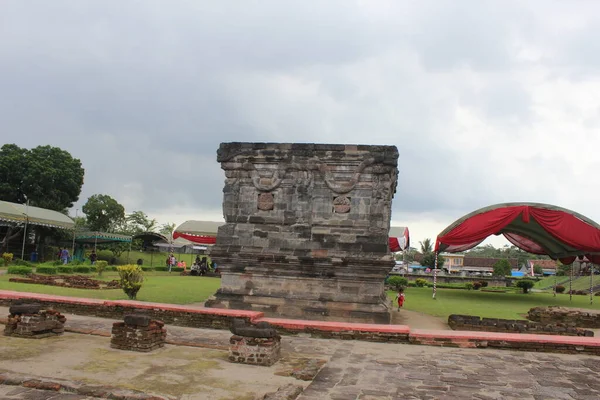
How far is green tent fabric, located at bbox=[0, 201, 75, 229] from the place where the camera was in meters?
24.3

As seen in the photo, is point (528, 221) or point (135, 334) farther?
point (528, 221)

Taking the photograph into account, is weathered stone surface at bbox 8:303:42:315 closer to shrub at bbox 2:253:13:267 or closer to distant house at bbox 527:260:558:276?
shrub at bbox 2:253:13:267

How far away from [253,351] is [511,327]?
6.71 meters

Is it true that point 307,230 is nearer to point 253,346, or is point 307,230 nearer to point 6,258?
point 253,346

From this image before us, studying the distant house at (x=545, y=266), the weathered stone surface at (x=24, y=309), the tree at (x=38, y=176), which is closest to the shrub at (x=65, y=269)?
the tree at (x=38, y=176)

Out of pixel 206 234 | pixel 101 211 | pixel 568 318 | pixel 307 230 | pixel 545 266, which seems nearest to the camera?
pixel 307 230

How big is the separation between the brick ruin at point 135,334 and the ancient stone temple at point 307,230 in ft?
15.8

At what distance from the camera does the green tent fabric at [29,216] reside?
2430 cm

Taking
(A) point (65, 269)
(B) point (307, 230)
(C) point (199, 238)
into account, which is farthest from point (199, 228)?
(B) point (307, 230)

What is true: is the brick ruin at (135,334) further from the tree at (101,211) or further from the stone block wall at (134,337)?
the tree at (101,211)

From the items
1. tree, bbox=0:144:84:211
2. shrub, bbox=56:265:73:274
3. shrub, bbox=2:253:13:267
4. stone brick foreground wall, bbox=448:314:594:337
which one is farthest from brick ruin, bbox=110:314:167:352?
tree, bbox=0:144:84:211

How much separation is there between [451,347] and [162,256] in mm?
37160

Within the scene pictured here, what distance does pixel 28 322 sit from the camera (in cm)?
768

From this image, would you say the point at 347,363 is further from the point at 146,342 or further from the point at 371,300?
the point at 371,300
